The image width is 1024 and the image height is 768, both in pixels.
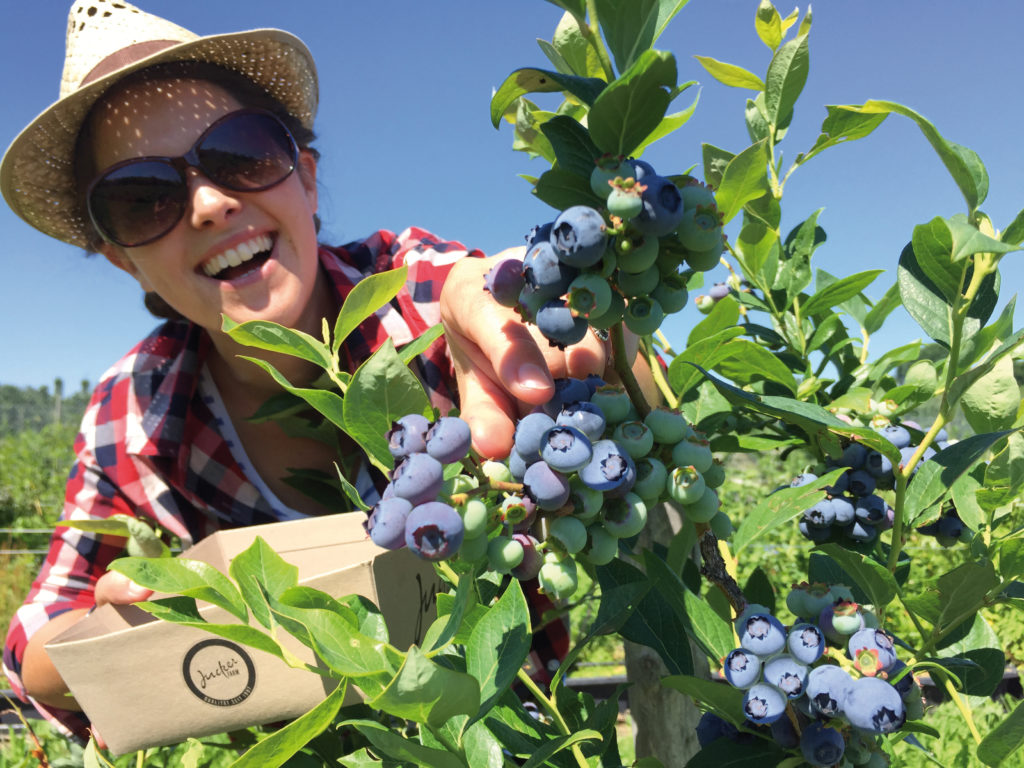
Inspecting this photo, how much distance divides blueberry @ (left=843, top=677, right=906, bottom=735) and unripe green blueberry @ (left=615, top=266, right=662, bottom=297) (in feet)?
1.16

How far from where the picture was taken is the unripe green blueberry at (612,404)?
22.8 inches

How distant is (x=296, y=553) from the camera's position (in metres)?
1.13

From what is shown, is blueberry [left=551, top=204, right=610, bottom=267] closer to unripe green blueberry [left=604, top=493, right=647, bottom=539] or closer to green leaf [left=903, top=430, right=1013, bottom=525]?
unripe green blueberry [left=604, top=493, right=647, bottom=539]

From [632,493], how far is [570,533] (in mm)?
66

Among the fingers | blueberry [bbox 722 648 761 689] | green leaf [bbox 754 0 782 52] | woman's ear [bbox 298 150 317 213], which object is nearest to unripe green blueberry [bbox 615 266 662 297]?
blueberry [bbox 722 648 761 689]

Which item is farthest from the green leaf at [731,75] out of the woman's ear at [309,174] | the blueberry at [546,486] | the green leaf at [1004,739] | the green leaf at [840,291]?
the woman's ear at [309,174]

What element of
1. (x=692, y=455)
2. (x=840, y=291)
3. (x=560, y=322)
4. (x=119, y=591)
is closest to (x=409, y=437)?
(x=560, y=322)

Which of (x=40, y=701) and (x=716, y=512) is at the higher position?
(x=716, y=512)

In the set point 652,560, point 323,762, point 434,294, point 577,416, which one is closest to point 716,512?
point 652,560

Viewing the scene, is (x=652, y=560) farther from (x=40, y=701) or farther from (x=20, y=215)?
(x=20, y=215)

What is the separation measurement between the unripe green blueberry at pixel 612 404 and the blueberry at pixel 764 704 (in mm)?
258

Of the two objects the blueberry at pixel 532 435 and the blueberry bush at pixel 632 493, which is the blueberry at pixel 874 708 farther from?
the blueberry at pixel 532 435

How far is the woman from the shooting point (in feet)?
4.93

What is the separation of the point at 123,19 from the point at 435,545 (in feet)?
5.51
